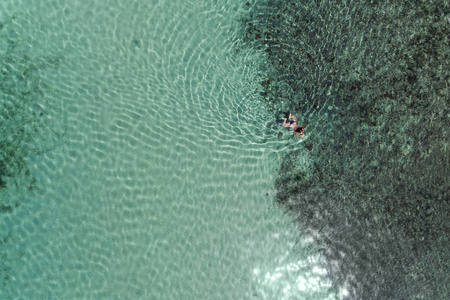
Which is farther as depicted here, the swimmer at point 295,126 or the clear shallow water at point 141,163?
the swimmer at point 295,126

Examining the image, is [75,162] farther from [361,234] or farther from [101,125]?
[361,234]

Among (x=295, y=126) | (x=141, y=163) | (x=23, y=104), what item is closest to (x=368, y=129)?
(x=295, y=126)

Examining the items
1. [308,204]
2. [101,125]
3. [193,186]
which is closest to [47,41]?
[101,125]

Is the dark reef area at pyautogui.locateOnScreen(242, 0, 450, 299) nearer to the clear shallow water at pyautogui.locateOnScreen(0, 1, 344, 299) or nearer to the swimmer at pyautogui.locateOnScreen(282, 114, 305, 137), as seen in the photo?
the swimmer at pyautogui.locateOnScreen(282, 114, 305, 137)

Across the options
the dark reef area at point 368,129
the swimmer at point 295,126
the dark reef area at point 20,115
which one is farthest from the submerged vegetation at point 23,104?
the swimmer at point 295,126

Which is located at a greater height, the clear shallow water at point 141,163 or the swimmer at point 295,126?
the swimmer at point 295,126

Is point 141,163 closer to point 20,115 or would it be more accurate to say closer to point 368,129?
point 20,115

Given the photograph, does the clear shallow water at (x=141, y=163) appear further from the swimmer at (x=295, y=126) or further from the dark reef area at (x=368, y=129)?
the dark reef area at (x=368, y=129)
